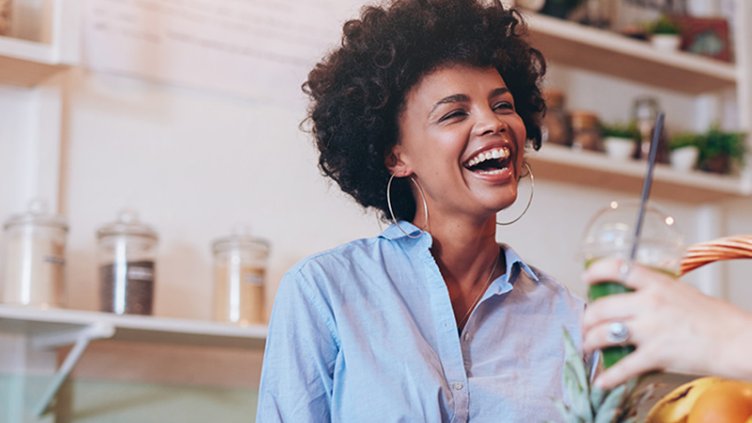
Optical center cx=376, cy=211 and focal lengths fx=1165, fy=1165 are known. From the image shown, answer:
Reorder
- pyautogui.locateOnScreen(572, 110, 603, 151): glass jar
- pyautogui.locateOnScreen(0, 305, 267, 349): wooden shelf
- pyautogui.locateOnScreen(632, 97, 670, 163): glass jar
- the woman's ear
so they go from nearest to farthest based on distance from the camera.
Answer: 1. the woman's ear
2. pyautogui.locateOnScreen(0, 305, 267, 349): wooden shelf
3. pyautogui.locateOnScreen(572, 110, 603, 151): glass jar
4. pyautogui.locateOnScreen(632, 97, 670, 163): glass jar

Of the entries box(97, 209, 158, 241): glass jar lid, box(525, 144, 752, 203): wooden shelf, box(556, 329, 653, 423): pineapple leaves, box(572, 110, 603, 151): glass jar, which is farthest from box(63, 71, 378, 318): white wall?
box(556, 329, 653, 423): pineapple leaves

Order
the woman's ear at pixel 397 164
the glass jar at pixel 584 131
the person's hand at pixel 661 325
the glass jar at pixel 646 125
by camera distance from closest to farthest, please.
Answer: the person's hand at pixel 661 325 → the woman's ear at pixel 397 164 → the glass jar at pixel 584 131 → the glass jar at pixel 646 125

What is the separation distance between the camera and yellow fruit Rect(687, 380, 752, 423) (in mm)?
1067

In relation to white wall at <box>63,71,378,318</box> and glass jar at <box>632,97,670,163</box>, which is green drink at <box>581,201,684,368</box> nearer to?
white wall at <box>63,71,378,318</box>

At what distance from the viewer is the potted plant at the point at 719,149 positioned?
3127 millimetres

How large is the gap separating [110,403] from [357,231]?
0.69 metres

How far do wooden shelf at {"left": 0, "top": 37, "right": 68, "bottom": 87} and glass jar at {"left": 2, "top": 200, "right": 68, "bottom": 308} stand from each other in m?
0.25

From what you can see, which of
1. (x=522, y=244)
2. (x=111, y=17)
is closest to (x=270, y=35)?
(x=111, y=17)

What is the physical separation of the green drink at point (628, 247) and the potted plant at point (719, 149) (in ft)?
7.62

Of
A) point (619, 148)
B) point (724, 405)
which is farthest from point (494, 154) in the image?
point (619, 148)

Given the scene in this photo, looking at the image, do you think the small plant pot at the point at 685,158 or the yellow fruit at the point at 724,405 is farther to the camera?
the small plant pot at the point at 685,158

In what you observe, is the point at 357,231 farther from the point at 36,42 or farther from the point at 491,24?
the point at 491,24

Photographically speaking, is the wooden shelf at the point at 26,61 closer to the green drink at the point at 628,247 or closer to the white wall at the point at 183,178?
the white wall at the point at 183,178

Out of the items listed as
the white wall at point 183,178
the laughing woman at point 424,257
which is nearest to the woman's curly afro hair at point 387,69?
the laughing woman at point 424,257
